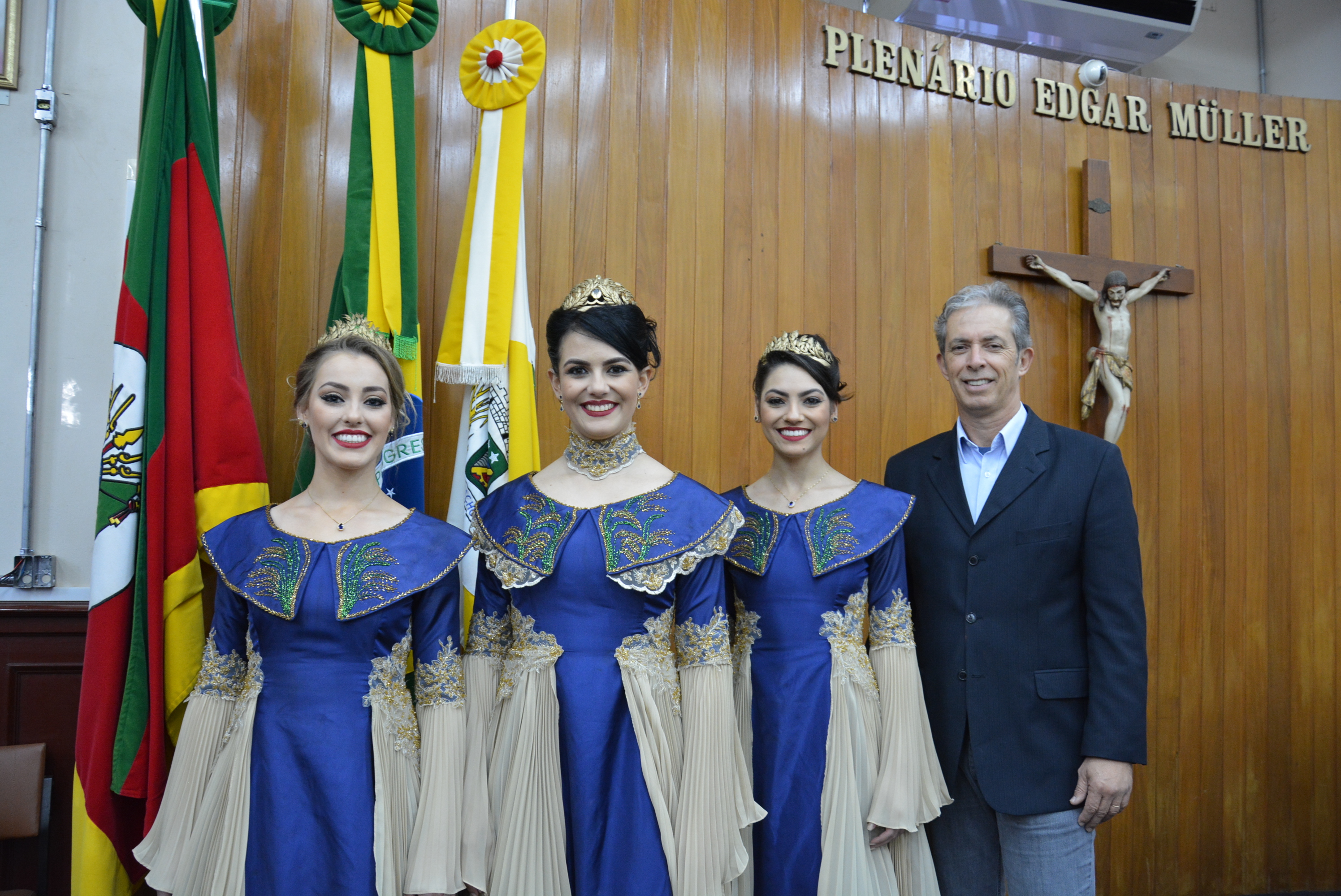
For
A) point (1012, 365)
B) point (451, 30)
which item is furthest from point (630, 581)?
point (451, 30)

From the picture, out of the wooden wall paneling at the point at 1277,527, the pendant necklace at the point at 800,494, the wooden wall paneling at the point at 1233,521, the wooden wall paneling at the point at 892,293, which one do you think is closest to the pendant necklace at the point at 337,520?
the pendant necklace at the point at 800,494

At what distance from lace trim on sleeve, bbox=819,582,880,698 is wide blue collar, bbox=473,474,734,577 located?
361 mm

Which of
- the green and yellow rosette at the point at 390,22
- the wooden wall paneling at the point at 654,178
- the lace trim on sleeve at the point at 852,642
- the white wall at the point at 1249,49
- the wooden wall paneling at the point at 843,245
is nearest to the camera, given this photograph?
the lace trim on sleeve at the point at 852,642

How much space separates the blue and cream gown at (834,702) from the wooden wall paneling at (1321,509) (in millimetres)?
2672

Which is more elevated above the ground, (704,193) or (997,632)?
(704,193)

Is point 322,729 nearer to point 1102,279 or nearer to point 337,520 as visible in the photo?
point 337,520

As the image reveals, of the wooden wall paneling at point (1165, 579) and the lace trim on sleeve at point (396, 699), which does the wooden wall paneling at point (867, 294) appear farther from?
the lace trim on sleeve at point (396, 699)

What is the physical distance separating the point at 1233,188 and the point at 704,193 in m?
2.35

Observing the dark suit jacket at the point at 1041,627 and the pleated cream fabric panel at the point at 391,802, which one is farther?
the dark suit jacket at the point at 1041,627

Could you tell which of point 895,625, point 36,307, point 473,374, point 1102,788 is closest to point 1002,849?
point 1102,788

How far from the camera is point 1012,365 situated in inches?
79.4

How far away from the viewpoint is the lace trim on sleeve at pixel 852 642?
1892 mm

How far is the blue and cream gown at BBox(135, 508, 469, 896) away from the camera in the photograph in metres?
1.56

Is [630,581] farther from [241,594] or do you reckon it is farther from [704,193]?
[704,193]
